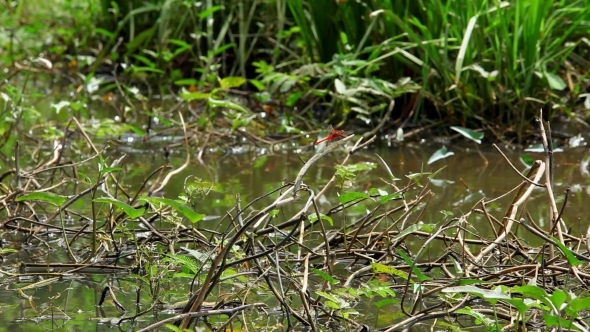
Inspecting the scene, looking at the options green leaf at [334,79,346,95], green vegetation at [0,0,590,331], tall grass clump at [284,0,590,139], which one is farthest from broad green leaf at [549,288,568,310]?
green leaf at [334,79,346,95]

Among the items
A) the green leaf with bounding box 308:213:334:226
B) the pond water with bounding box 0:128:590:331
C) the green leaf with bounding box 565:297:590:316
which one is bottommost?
the pond water with bounding box 0:128:590:331

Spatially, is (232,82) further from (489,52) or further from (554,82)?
(554,82)

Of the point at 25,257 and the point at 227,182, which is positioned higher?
the point at 25,257

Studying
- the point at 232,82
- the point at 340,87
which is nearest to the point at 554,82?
the point at 340,87

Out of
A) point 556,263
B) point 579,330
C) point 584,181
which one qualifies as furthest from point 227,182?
point 579,330

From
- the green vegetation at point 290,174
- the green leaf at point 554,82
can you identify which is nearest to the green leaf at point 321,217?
the green vegetation at point 290,174

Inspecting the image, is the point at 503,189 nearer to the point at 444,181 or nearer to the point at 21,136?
the point at 444,181

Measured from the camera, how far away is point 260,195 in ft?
8.98

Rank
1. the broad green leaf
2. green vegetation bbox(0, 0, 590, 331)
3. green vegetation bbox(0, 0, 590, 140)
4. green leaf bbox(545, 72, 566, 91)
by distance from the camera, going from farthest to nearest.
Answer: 1. green vegetation bbox(0, 0, 590, 140)
2. green leaf bbox(545, 72, 566, 91)
3. green vegetation bbox(0, 0, 590, 331)
4. the broad green leaf

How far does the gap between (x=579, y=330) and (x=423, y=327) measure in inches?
13.8

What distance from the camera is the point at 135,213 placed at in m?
1.72

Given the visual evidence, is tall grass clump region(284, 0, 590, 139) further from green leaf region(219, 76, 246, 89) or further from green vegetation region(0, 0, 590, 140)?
green leaf region(219, 76, 246, 89)

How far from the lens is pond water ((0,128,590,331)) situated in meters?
1.75

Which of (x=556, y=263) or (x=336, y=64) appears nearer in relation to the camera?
(x=556, y=263)
